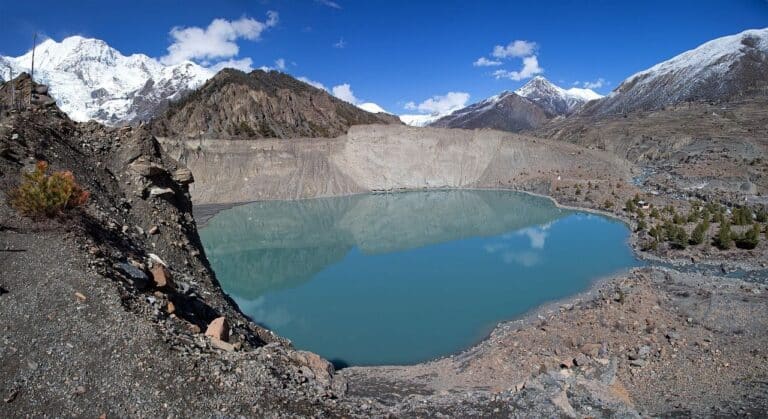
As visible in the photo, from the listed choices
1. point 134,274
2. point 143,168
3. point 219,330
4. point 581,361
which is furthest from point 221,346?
point 581,361

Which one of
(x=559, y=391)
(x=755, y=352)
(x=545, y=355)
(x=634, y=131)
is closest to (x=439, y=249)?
(x=545, y=355)

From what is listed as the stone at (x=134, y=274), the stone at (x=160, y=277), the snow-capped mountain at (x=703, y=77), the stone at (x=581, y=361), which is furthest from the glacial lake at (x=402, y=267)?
the snow-capped mountain at (x=703, y=77)

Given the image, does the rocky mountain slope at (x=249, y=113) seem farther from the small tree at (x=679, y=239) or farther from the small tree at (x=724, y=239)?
the small tree at (x=724, y=239)

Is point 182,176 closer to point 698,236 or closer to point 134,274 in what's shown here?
point 134,274

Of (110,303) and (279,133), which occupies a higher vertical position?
(279,133)

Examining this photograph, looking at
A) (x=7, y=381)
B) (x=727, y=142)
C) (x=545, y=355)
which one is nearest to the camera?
(x=7, y=381)

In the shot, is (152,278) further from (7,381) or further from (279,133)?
(279,133)
